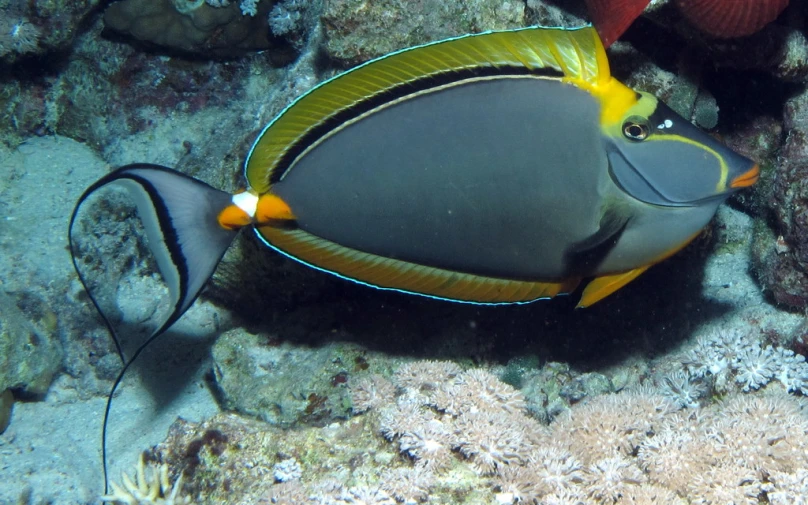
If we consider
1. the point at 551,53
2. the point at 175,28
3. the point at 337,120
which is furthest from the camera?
the point at 175,28

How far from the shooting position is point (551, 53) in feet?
5.85

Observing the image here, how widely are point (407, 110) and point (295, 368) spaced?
7.03 ft

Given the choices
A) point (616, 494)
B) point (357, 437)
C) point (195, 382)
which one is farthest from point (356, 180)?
point (195, 382)

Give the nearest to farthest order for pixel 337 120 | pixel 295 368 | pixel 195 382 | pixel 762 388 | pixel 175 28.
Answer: pixel 337 120 < pixel 762 388 < pixel 295 368 < pixel 195 382 < pixel 175 28

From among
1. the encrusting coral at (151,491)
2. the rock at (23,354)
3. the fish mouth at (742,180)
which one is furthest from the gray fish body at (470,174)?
the rock at (23,354)

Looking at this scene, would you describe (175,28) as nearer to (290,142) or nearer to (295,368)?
(295,368)

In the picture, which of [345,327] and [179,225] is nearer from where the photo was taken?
[179,225]

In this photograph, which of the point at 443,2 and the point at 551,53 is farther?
the point at 443,2

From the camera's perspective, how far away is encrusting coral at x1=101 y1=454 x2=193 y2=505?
2627 millimetres

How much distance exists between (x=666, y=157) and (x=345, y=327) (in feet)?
7.58

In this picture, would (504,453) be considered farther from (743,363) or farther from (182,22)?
(182,22)

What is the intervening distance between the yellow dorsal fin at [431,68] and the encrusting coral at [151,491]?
163 centimetres

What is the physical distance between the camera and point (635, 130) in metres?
1.77

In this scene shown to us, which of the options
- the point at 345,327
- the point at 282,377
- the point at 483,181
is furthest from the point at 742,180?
the point at 282,377
